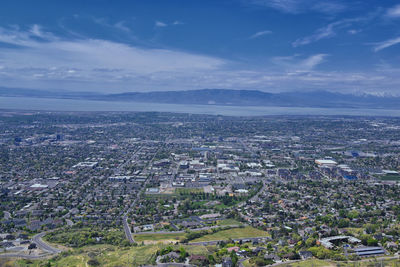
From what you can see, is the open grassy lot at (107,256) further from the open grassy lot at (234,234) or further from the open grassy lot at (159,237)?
the open grassy lot at (234,234)

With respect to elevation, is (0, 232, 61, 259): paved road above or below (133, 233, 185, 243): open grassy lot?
below

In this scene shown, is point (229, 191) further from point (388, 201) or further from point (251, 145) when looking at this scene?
point (251, 145)

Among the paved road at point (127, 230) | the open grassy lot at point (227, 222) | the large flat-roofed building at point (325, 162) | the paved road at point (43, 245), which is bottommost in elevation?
the paved road at point (43, 245)

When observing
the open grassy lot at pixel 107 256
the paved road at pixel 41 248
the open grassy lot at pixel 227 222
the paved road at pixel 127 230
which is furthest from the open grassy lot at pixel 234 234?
the paved road at pixel 41 248

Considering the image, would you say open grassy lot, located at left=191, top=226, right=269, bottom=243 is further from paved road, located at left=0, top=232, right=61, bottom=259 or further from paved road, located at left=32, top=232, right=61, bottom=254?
paved road, located at left=0, top=232, right=61, bottom=259

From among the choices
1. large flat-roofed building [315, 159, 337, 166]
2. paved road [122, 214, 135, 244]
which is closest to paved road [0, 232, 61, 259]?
paved road [122, 214, 135, 244]

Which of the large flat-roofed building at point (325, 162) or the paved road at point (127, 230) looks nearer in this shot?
the paved road at point (127, 230)

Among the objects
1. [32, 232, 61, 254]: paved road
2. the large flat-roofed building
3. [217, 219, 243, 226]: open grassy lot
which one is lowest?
[32, 232, 61, 254]: paved road
